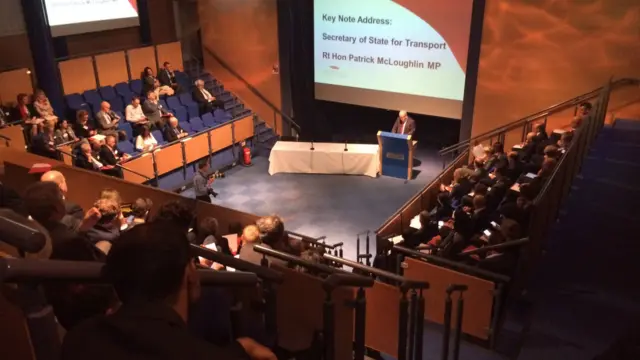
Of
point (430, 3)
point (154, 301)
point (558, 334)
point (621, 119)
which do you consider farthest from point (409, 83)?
point (154, 301)

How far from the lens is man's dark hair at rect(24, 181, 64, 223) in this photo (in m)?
2.54

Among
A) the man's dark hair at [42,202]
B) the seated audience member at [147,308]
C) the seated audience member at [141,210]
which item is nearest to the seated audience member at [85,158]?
the seated audience member at [141,210]

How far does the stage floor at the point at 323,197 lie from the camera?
8000 millimetres

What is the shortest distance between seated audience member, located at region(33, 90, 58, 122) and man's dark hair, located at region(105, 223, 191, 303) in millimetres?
8265

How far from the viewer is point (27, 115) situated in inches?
335

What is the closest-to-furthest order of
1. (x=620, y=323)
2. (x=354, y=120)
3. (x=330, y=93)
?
(x=620, y=323) → (x=330, y=93) → (x=354, y=120)

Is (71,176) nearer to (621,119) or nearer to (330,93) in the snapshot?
(330,93)

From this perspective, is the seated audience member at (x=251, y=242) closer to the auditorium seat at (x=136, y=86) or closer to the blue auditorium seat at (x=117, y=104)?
the blue auditorium seat at (x=117, y=104)

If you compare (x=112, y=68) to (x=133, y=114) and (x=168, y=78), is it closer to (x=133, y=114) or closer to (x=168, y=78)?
(x=168, y=78)

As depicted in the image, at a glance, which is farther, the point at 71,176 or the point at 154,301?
the point at 71,176

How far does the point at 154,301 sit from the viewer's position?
1165 millimetres

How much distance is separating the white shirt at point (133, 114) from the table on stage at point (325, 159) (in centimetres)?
245

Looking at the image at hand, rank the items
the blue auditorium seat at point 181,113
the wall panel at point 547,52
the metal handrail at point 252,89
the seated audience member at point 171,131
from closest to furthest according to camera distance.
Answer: the wall panel at point 547,52 → the seated audience member at point 171,131 → the blue auditorium seat at point 181,113 → the metal handrail at point 252,89

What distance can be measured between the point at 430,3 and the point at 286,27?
119 inches
